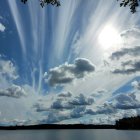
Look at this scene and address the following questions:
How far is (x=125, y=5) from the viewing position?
20.1 metres

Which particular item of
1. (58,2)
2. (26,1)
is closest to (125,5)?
(58,2)

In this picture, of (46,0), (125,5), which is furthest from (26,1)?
(125,5)

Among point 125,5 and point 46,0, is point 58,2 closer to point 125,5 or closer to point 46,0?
point 46,0

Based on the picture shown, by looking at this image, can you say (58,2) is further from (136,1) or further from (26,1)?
(136,1)

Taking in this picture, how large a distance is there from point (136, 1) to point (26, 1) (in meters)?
6.54

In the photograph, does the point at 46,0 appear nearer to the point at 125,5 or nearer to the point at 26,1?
the point at 26,1

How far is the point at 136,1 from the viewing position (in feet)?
66.0

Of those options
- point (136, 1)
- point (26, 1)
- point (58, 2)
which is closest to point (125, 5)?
point (136, 1)

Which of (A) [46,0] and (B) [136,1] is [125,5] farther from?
(A) [46,0]

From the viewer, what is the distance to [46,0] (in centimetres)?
1998

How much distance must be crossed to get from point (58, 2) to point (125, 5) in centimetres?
402

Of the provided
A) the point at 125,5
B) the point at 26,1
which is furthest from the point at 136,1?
the point at 26,1

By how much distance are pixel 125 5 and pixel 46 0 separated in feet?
15.5

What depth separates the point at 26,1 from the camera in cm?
1961
